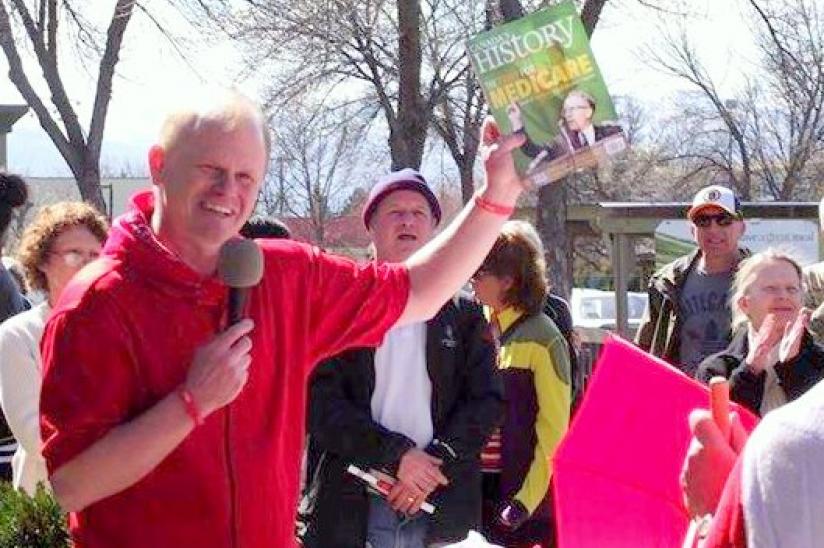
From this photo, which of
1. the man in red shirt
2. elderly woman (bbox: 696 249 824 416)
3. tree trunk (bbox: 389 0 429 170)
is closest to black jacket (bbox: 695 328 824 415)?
elderly woman (bbox: 696 249 824 416)

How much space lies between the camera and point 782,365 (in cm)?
456

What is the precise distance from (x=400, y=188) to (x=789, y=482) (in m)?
3.07

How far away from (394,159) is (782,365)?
1344 cm

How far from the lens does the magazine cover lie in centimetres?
301

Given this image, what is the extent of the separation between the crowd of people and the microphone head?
44 mm

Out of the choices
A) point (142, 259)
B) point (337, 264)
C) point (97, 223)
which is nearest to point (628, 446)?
point (337, 264)

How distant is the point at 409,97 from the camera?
708 inches

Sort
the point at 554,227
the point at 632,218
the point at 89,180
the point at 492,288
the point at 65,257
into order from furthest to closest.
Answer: the point at 632,218 → the point at 554,227 → the point at 89,180 → the point at 492,288 → the point at 65,257

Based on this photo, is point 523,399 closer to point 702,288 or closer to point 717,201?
point 702,288

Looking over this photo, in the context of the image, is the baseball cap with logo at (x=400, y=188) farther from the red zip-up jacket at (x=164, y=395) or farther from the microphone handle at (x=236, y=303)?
the microphone handle at (x=236, y=303)

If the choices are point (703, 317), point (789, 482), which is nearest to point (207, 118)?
point (789, 482)

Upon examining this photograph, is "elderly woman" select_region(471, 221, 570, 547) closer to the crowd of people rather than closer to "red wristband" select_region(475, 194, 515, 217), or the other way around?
the crowd of people

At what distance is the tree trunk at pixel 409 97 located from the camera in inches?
687

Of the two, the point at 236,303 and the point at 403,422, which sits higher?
the point at 236,303
